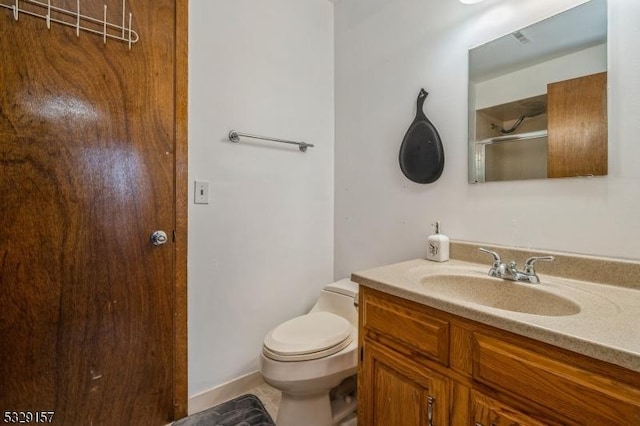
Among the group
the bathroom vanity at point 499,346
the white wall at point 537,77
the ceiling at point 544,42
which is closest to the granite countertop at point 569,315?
the bathroom vanity at point 499,346

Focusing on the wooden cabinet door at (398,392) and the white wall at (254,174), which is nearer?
the wooden cabinet door at (398,392)

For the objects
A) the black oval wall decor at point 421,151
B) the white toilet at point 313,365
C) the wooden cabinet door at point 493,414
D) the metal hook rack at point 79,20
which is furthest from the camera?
the black oval wall decor at point 421,151

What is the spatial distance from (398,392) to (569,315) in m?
0.54

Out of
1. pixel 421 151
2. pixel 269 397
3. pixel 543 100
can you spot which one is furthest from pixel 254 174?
pixel 543 100

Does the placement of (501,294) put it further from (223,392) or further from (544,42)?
(223,392)

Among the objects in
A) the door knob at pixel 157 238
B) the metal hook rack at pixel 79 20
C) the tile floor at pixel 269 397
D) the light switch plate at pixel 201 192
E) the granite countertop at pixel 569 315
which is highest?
the metal hook rack at pixel 79 20

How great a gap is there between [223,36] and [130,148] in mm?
754

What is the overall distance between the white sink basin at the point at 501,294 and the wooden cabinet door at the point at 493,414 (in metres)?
0.25

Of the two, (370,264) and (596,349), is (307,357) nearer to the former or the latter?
(370,264)

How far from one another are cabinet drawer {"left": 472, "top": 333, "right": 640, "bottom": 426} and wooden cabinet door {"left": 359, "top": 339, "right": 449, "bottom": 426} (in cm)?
15

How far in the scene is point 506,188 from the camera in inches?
45.3

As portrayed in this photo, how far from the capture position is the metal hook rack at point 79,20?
1016mm

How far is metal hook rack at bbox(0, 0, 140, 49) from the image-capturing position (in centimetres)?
102

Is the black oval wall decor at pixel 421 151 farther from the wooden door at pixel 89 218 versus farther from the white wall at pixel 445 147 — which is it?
the wooden door at pixel 89 218
